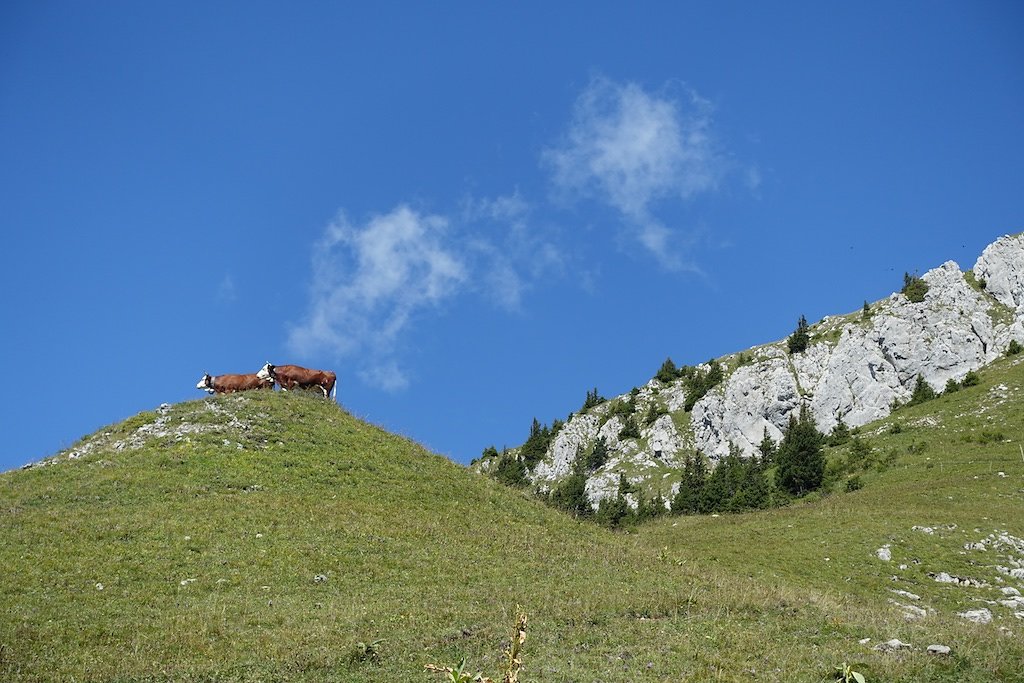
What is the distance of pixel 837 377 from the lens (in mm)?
120312

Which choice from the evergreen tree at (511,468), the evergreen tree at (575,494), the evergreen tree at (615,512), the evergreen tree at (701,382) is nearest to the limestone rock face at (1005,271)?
the evergreen tree at (701,382)

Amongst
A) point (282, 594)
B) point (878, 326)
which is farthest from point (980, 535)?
point (878, 326)

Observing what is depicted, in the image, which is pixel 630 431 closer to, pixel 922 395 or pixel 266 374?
pixel 922 395

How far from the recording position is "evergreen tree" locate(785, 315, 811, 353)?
430ft

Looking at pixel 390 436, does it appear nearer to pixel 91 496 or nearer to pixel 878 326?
pixel 91 496

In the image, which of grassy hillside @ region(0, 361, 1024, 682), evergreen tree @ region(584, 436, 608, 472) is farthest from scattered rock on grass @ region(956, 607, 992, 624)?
evergreen tree @ region(584, 436, 608, 472)

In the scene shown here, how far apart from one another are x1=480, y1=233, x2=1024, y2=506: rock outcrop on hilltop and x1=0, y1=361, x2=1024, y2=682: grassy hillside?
70378 millimetres

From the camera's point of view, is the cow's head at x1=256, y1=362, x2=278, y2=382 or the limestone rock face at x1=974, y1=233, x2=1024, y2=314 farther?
the limestone rock face at x1=974, y1=233, x2=1024, y2=314

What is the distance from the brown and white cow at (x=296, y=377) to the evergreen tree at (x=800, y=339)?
103 meters

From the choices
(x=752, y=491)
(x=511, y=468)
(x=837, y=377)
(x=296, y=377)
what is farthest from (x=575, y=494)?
(x=296, y=377)

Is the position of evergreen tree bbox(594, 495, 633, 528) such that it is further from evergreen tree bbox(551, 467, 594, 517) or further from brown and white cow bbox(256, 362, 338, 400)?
brown and white cow bbox(256, 362, 338, 400)

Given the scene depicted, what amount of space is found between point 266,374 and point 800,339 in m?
108

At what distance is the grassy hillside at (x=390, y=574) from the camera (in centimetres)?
1603

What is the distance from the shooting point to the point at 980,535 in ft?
126
